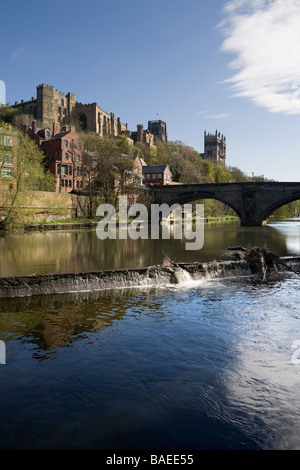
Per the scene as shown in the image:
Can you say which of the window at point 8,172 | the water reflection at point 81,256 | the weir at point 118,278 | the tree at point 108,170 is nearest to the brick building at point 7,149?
the window at point 8,172

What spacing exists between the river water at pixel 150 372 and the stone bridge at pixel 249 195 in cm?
5061

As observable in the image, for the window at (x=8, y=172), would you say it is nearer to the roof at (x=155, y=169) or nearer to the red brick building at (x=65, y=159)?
the red brick building at (x=65, y=159)

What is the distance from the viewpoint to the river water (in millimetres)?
5618

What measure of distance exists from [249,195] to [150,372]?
60.1m

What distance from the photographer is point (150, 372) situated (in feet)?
25.0

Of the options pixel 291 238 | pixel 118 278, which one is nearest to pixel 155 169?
pixel 291 238

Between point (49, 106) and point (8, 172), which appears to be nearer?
point (8, 172)

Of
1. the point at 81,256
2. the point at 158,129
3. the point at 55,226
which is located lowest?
the point at 81,256

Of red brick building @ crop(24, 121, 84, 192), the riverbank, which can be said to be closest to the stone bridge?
red brick building @ crop(24, 121, 84, 192)

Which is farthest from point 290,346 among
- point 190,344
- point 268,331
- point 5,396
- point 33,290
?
point 33,290

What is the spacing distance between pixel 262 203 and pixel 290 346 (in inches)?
2253

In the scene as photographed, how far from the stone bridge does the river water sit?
166 feet

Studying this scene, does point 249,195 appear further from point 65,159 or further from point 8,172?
point 8,172
